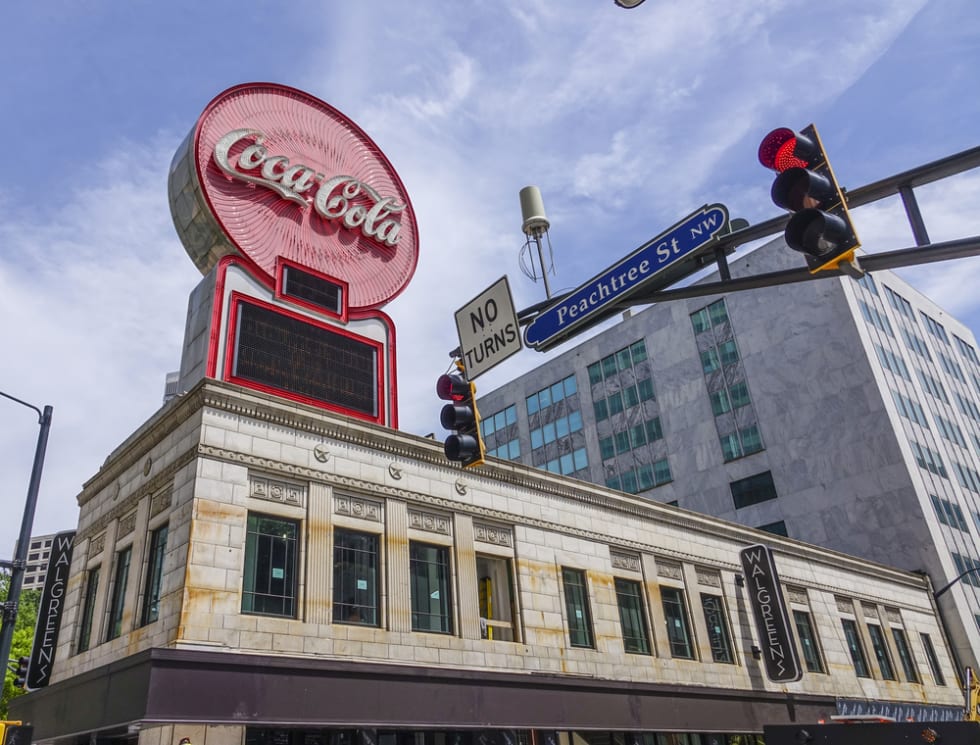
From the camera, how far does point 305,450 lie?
18.3m

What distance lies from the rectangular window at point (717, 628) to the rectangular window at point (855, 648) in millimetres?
8035

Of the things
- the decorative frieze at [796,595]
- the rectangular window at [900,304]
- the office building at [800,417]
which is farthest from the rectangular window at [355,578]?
the rectangular window at [900,304]

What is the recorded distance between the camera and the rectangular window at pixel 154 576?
16.7 m

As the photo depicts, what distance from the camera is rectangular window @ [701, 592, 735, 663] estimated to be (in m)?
25.6

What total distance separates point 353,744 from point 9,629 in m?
7.37

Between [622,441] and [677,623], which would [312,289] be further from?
[622,441]

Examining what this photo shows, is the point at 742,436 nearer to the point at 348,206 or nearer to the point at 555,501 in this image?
the point at 555,501

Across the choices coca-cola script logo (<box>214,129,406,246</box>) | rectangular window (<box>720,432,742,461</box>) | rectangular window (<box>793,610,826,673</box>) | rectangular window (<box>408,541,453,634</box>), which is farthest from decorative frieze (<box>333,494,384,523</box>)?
rectangular window (<box>720,432,742,461</box>)

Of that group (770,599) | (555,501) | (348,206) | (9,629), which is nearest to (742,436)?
(770,599)

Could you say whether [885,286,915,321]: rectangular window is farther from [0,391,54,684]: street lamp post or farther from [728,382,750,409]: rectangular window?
[0,391,54,684]: street lamp post

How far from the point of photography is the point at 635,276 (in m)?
9.01

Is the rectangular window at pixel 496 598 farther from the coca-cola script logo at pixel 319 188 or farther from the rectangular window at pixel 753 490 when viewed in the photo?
the rectangular window at pixel 753 490

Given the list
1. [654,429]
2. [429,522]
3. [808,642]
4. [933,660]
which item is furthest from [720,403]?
[429,522]

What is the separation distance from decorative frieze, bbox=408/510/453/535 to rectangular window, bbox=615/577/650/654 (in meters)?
6.56
